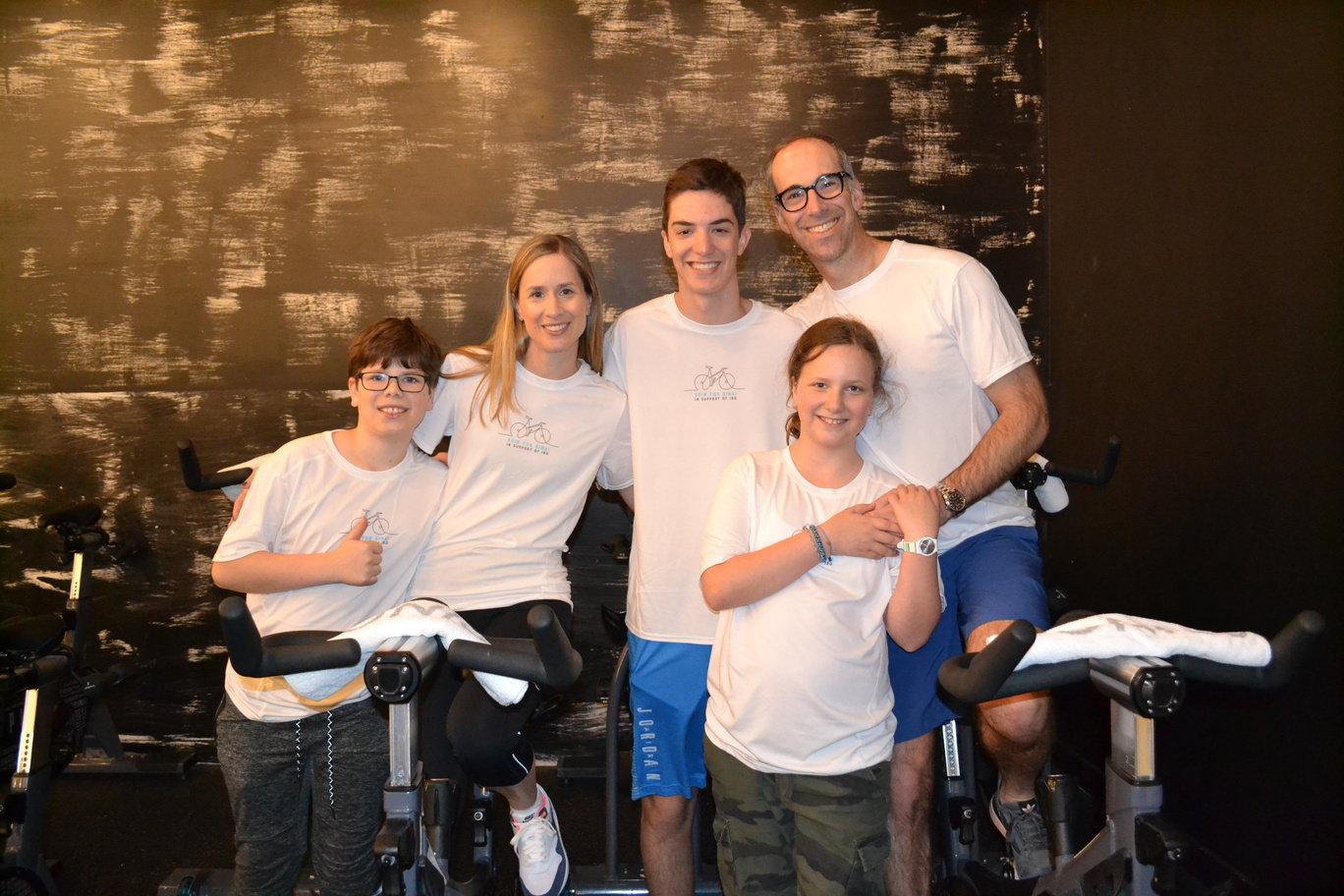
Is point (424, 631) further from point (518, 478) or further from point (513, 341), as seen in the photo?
point (513, 341)

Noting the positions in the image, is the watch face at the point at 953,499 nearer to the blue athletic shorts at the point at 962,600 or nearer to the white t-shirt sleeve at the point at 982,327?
the blue athletic shorts at the point at 962,600

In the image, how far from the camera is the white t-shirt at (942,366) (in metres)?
2.29

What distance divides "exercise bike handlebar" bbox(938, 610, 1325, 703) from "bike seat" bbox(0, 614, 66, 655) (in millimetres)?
2630

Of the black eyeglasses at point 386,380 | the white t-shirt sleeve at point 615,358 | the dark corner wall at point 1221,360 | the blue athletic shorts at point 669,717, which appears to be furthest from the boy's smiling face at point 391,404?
the dark corner wall at point 1221,360

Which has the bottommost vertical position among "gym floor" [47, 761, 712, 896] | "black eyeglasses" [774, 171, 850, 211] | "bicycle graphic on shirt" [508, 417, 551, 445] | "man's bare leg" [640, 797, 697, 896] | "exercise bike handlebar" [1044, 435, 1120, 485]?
"gym floor" [47, 761, 712, 896]

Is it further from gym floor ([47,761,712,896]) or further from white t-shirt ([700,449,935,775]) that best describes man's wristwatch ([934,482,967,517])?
gym floor ([47,761,712,896])

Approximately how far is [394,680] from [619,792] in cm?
216

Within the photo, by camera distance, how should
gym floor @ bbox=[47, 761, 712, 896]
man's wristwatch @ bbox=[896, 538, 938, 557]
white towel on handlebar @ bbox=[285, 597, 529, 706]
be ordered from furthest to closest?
1. gym floor @ bbox=[47, 761, 712, 896]
2. man's wristwatch @ bbox=[896, 538, 938, 557]
3. white towel on handlebar @ bbox=[285, 597, 529, 706]

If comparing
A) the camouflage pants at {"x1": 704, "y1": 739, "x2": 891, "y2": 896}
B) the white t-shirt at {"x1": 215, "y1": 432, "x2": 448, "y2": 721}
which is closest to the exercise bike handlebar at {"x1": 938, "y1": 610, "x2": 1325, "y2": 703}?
the camouflage pants at {"x1": 704, "y1": 739, "x2": 891, "y2": 896}

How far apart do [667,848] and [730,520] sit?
94 cm

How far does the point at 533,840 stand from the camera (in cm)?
230

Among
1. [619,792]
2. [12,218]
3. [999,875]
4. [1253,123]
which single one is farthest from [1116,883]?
[12,218]

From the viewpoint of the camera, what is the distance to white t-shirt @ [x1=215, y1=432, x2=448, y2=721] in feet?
7.29

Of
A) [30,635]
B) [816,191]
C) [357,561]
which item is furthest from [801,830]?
[30,635]
